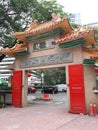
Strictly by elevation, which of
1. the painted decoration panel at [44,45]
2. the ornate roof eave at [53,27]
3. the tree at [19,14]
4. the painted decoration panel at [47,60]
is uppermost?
the tree at [19,14]

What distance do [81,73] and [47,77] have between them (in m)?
26.9

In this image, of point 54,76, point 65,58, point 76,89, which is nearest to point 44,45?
point 65,58

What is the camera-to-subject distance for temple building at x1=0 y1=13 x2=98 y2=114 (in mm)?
9792

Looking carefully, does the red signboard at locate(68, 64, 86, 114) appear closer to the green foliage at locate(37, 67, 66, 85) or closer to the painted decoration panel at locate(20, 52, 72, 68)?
the painted decoration panel at locate(20, 52, 72, 68)

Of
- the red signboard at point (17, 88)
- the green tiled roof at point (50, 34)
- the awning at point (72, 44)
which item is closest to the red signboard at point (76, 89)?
the awning at point (72, 44)

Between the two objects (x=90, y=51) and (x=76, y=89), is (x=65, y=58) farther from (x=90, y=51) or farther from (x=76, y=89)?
(x=76, y=89)

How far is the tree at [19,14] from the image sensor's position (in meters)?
15.0

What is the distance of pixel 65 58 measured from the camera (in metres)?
10.6

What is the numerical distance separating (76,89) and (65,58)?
1.86 metres

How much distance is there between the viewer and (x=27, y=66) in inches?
484

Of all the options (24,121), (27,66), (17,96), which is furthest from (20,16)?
(24,121)

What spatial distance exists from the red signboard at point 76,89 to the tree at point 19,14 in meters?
7.22

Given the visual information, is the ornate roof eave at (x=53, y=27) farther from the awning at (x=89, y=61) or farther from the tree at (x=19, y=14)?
the tree at (x=19, y=14)

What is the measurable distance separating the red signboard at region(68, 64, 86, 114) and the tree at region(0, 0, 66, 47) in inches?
284
